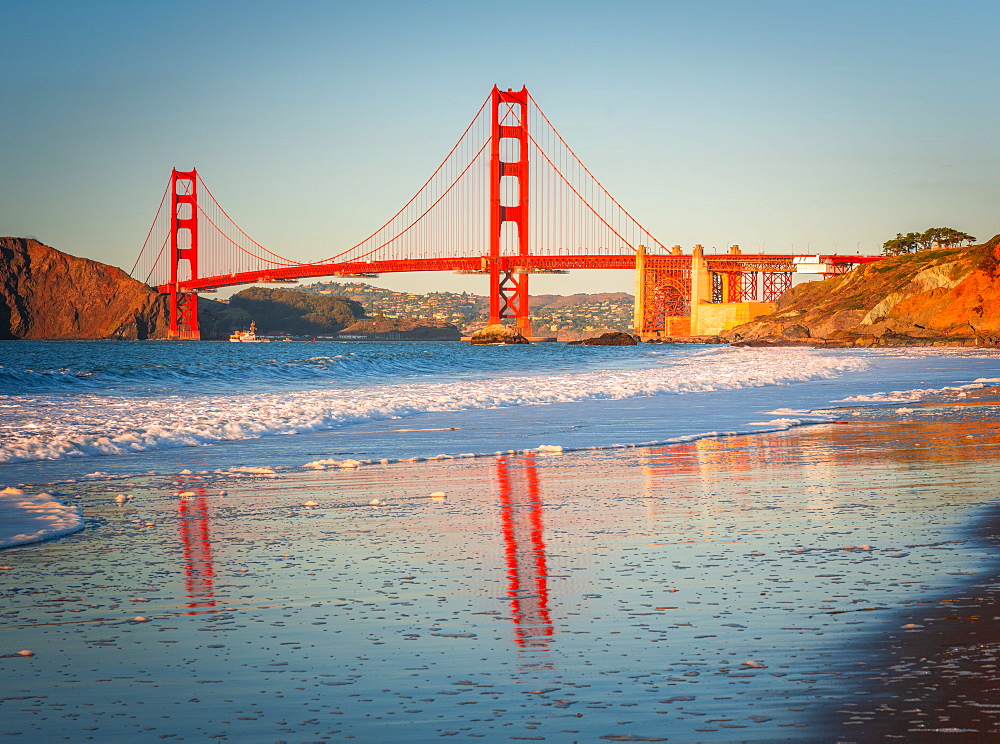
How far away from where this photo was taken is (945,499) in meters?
5.66

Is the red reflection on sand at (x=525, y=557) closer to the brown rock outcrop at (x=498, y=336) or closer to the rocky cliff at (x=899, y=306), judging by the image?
the rocky cliff at (x=899, y=306)

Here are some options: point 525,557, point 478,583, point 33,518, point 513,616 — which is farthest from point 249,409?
point 513,616

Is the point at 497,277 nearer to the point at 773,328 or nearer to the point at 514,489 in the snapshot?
the point at 773,328

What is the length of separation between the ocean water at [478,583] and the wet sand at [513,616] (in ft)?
0.04

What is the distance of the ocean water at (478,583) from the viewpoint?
2484mm

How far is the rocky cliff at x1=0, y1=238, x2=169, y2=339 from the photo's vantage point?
11006cm

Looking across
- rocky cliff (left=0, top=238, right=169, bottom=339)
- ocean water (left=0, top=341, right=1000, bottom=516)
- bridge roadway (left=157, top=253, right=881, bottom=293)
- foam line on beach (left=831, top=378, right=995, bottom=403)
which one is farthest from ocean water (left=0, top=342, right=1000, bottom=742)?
rocky cliff (left=0, top=238, right=169, bottom=339)

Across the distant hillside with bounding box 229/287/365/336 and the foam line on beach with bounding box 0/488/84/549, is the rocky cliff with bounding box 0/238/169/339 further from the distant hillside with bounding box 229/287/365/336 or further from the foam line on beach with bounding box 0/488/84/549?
the foam line on beach with bounding box 0/488/84/549

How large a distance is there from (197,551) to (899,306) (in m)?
73.5

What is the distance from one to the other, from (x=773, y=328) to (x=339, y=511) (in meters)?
81.5

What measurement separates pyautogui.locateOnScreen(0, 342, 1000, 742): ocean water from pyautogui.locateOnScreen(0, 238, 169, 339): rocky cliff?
4197 inches

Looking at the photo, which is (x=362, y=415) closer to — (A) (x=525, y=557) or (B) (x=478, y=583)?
(A) (x=525, y=557)

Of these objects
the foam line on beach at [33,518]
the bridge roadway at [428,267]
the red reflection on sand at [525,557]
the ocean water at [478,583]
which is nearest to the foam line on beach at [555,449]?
the ocean water at [478,583]

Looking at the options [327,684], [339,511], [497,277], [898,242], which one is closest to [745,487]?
[339,511]
